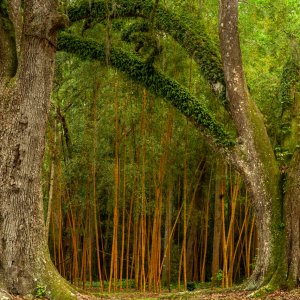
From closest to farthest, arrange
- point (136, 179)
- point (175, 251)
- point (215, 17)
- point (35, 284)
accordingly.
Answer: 1. point (35, 284)
2. point (215, 17)
3. point (136, 179)
4. point (175, 251)

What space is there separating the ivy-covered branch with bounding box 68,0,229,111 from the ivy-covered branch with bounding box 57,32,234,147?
512 millimetres

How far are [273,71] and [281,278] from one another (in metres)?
5.09

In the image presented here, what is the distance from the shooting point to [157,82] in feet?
20.4

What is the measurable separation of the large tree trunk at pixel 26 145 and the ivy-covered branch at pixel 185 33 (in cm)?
177

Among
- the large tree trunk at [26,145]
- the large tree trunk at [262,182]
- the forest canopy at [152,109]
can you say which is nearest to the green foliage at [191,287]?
the forest canopy at [152,109]

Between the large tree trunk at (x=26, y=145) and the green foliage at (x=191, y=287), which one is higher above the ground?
the large tree trunk at (x=26, y=145)

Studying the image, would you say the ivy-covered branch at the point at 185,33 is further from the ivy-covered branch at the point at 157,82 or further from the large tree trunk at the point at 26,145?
the large tree trunk at the point at 26,145

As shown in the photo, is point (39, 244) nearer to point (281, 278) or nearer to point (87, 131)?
point (281, 278)

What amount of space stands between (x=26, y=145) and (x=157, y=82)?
8.86 feet

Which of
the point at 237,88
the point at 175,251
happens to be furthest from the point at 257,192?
the point at 175,251

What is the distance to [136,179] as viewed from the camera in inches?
356

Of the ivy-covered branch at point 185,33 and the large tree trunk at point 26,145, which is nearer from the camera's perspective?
the large tree trunk at point 26,145

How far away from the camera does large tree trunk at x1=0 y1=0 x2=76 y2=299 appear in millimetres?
4250

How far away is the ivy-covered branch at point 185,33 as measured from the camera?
621 cm
